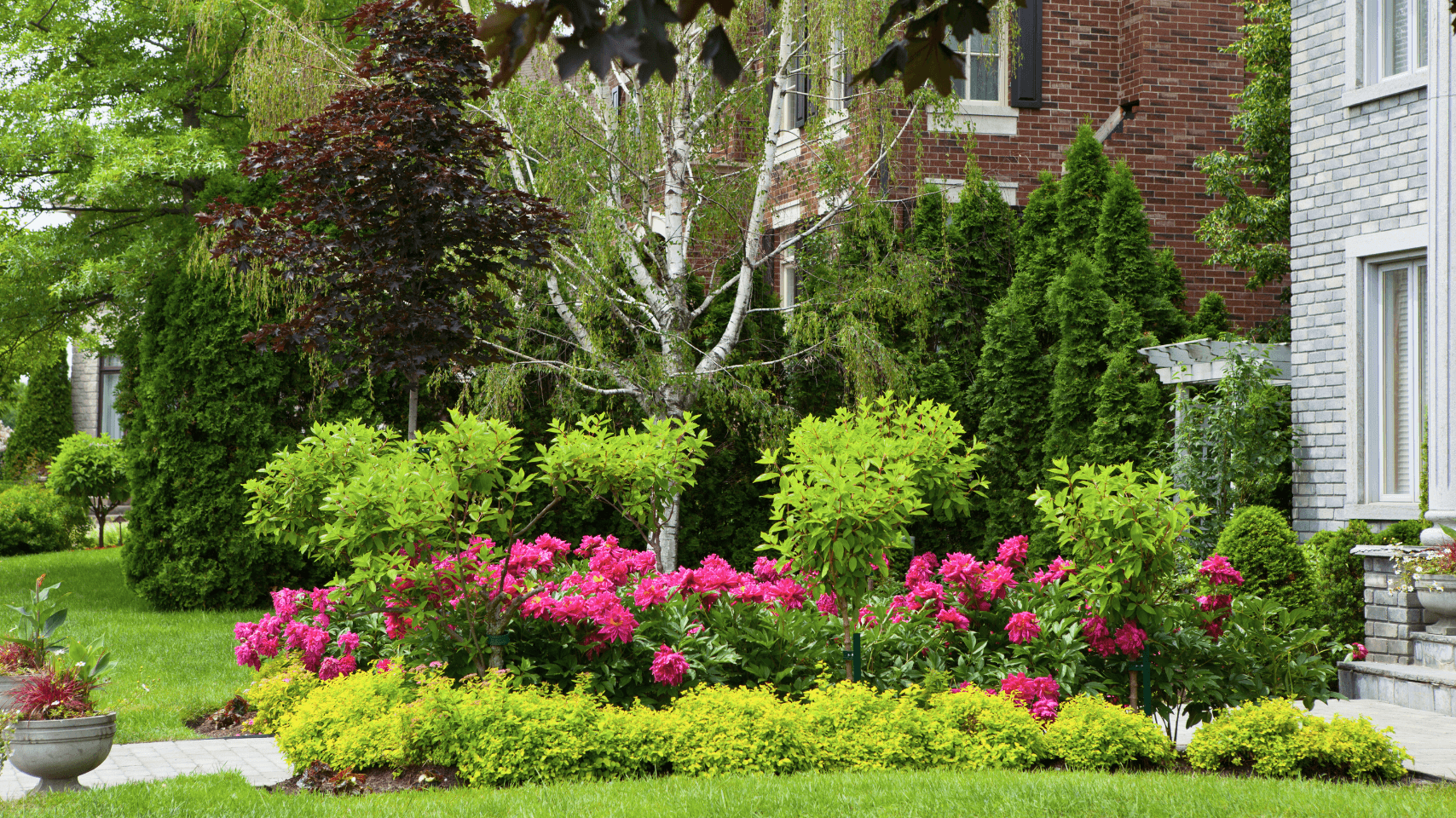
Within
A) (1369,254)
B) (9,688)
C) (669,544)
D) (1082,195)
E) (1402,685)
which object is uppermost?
(1082,195)

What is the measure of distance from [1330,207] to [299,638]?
823 centimetres

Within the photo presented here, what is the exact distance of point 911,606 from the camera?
681cm

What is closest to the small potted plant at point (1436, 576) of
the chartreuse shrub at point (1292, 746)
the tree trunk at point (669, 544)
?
the chartreuse shrub at point (1292, 746)

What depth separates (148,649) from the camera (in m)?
10.5

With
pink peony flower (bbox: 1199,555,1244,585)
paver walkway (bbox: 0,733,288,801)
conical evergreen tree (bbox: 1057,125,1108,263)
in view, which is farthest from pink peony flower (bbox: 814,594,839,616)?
conical evergreen tree (bbox: 1057,125,1108,263)

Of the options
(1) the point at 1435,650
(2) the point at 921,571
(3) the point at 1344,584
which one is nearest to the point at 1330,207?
(3) the point at 1344,584

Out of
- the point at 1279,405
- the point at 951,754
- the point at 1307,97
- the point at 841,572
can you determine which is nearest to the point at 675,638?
the point at 841,572

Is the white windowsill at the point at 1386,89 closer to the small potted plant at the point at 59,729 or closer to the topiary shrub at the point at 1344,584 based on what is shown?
the topiary shrub at the point at 1344,584

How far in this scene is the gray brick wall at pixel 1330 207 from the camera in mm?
9414

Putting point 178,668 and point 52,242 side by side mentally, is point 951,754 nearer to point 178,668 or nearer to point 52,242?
point 178,668

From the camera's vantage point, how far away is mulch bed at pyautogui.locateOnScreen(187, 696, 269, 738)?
755cm

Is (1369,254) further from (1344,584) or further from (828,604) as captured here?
(828,604)

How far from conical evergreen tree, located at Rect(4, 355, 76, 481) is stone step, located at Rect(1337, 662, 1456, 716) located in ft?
92.7

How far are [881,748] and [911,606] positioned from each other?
122 cm
